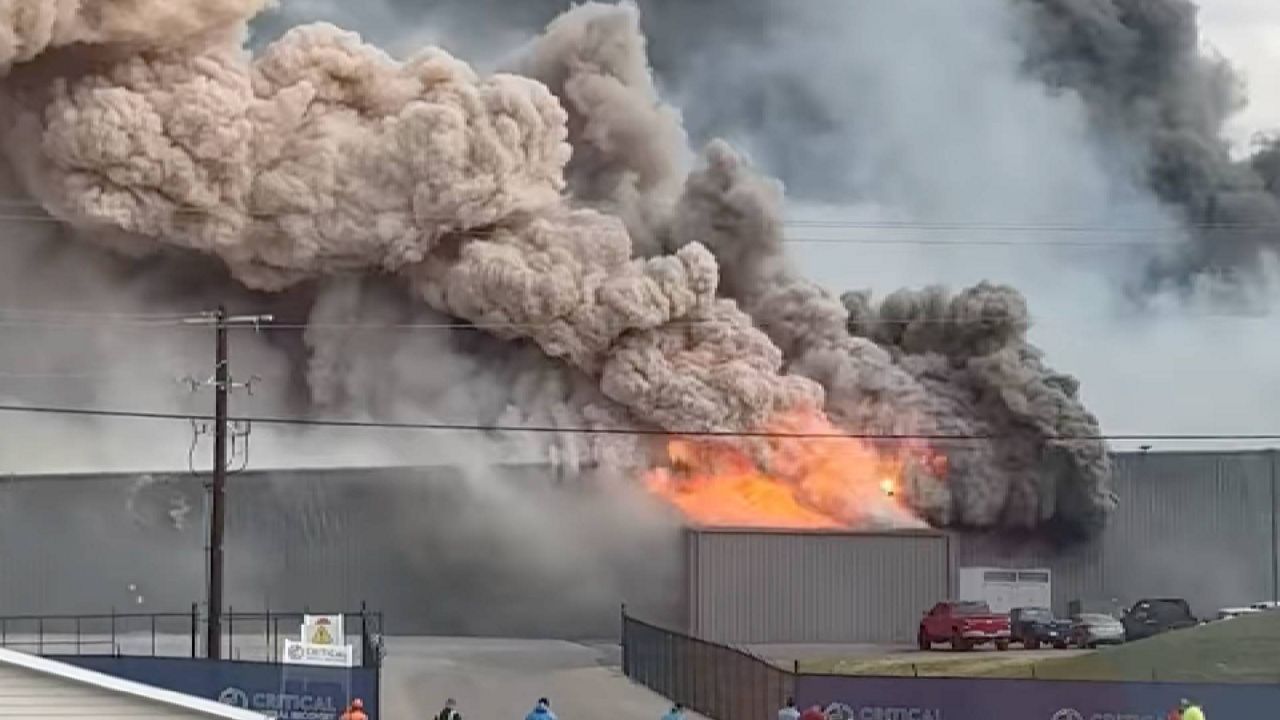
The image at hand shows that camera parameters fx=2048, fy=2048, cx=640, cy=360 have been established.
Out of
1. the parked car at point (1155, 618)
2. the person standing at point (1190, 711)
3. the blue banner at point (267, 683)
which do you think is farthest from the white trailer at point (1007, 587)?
the person standing at point (1190, 711)

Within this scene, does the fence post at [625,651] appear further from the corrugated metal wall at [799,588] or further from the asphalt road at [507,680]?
the corrugated metal wall at [799,588]

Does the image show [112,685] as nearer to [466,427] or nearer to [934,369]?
[466,427]

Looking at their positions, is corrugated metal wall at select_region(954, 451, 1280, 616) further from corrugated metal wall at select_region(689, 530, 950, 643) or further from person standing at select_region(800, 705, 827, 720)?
person standing at select_region(800, 705, 827, 720)

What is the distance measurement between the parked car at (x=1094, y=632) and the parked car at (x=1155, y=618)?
1486mm

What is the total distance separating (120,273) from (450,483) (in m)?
9.89

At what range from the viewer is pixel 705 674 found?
35.0m

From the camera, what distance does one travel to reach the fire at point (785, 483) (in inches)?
1924

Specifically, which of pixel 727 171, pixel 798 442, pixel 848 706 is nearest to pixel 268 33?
Answer: pixel 727 171

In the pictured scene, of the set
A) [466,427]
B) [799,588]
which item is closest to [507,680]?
[799,588]

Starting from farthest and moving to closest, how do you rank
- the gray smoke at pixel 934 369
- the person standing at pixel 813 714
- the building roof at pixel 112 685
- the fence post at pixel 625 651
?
the gray smoke at pixel 934 369
the fence post at pixel 625 651
the person standing at pixel 813 714
the building roof at pixel 112 685

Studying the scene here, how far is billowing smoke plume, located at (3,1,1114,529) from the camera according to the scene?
4872 cm

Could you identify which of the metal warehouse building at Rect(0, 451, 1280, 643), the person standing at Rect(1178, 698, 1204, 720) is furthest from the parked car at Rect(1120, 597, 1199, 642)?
the person standing at Rect(1178, 698, 1204, 720)

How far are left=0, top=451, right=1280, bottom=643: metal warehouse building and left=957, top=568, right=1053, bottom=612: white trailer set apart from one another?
1.22 m

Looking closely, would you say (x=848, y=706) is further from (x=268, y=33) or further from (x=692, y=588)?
(x=268, y=33)
